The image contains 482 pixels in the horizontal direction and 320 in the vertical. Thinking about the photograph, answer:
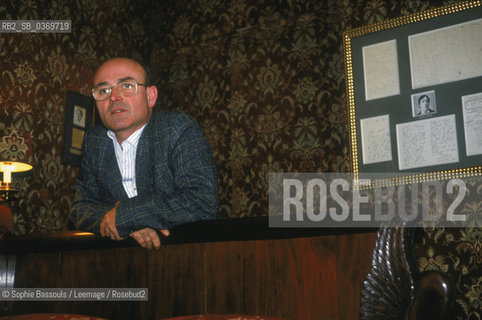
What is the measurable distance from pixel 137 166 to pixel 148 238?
0.56m

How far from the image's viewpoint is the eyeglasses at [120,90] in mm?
2256

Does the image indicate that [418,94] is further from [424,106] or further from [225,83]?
Answer: [225,83]

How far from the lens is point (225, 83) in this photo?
3984 mm

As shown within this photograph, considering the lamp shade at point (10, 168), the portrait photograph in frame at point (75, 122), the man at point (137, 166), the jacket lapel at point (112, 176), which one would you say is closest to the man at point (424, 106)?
the man at point (137, 166)

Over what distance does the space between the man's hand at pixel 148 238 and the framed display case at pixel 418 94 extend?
6.45ft

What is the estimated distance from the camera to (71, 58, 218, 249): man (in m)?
1.87

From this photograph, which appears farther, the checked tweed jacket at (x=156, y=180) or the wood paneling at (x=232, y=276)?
the checked tweed jacket at (x=156, y=180)

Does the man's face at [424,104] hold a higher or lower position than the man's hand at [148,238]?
higher

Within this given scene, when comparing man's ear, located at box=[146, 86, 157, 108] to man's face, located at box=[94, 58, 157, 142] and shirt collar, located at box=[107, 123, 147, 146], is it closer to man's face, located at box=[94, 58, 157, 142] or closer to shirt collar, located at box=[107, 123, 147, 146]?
man's face, located at box=[94, 58, 157, 142]

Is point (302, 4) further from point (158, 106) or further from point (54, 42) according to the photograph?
point (54, 42)

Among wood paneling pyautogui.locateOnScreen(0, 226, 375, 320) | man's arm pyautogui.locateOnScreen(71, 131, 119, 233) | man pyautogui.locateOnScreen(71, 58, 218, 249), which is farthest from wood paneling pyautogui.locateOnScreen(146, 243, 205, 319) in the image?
man's arm pyautogui.locateOnScreen(71, 131, 119, 233)

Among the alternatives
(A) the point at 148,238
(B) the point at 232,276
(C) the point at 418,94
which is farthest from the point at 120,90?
(C) the point at 418,94

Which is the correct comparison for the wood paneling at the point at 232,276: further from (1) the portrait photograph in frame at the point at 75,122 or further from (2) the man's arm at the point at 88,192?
(1) the portrait photograph in frame at the point at 75,122

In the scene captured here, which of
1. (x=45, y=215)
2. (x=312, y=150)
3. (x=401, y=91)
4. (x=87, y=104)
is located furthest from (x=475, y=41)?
(x=45, y=215)
